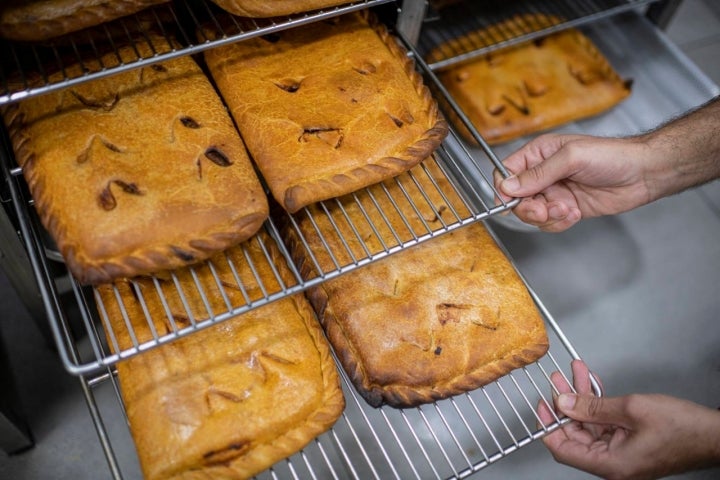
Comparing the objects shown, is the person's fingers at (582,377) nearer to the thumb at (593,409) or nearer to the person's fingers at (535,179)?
the thumb at (593,409)

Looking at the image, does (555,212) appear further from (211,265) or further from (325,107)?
(211,265)

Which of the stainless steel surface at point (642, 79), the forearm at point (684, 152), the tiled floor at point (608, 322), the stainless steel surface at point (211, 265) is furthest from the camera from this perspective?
the stainless steel surface at point (642, 79)

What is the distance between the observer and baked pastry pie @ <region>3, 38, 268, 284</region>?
3.59ft

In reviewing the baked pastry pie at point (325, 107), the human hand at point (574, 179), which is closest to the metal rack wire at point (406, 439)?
the human hand at point (574, 179)

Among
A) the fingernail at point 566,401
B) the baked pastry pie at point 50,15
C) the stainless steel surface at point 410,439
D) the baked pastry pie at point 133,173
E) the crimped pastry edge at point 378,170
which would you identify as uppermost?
the baked pastry pie at point 50,15

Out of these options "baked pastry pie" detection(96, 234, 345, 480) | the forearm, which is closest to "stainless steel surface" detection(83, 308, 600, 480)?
"baked pastry pie" detection(96, 234, 345, 480)

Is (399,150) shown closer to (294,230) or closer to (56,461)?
(294,230)

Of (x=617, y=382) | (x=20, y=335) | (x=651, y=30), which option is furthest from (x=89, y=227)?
(x=651, y=30)

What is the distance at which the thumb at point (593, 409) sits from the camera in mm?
1343

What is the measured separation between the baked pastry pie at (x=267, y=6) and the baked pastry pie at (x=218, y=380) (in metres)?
0.53

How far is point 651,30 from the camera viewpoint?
2.51 m

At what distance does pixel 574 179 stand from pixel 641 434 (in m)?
0.67

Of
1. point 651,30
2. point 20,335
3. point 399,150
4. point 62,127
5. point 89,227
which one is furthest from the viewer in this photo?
point 651,30

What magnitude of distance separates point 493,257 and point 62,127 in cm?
105
